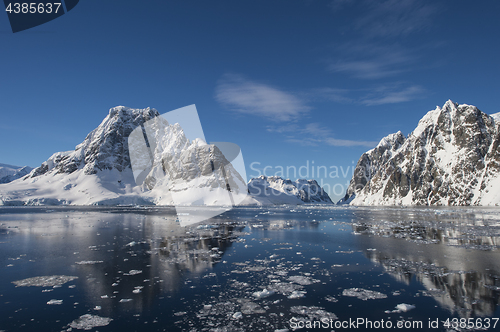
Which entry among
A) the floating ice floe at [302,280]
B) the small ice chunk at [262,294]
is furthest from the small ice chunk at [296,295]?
the floating ice floe at [302,280]

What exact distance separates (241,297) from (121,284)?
19.8 ft

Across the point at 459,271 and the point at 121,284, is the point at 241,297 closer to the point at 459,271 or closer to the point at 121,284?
the point at 121,284

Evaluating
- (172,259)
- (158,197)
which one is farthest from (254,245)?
(158,197)

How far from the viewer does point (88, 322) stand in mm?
9055

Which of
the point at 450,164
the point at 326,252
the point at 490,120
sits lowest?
the point at 326,252

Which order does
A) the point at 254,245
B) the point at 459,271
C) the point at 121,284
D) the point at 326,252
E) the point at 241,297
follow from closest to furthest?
the point at 241,297, the point at 121,284, the point at 459,271, the point at 326,252, the point at 254,245

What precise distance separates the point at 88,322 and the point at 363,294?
10.6 meters

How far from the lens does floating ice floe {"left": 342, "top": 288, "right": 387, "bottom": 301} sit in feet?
37.0

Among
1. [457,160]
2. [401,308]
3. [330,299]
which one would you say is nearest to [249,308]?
[330,299]

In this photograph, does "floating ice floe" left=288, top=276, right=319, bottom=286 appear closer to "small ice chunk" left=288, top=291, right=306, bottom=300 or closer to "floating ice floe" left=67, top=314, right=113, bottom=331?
"small ice chunk" left=288, top=291, right=306, bottom=300

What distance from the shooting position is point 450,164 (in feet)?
565

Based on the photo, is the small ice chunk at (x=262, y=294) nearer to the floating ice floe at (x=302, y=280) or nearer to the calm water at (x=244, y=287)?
the calm water at (x=244, y=287)

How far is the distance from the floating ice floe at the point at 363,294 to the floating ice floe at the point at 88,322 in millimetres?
9296

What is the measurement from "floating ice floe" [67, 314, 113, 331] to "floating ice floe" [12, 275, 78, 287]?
515 centimetres
